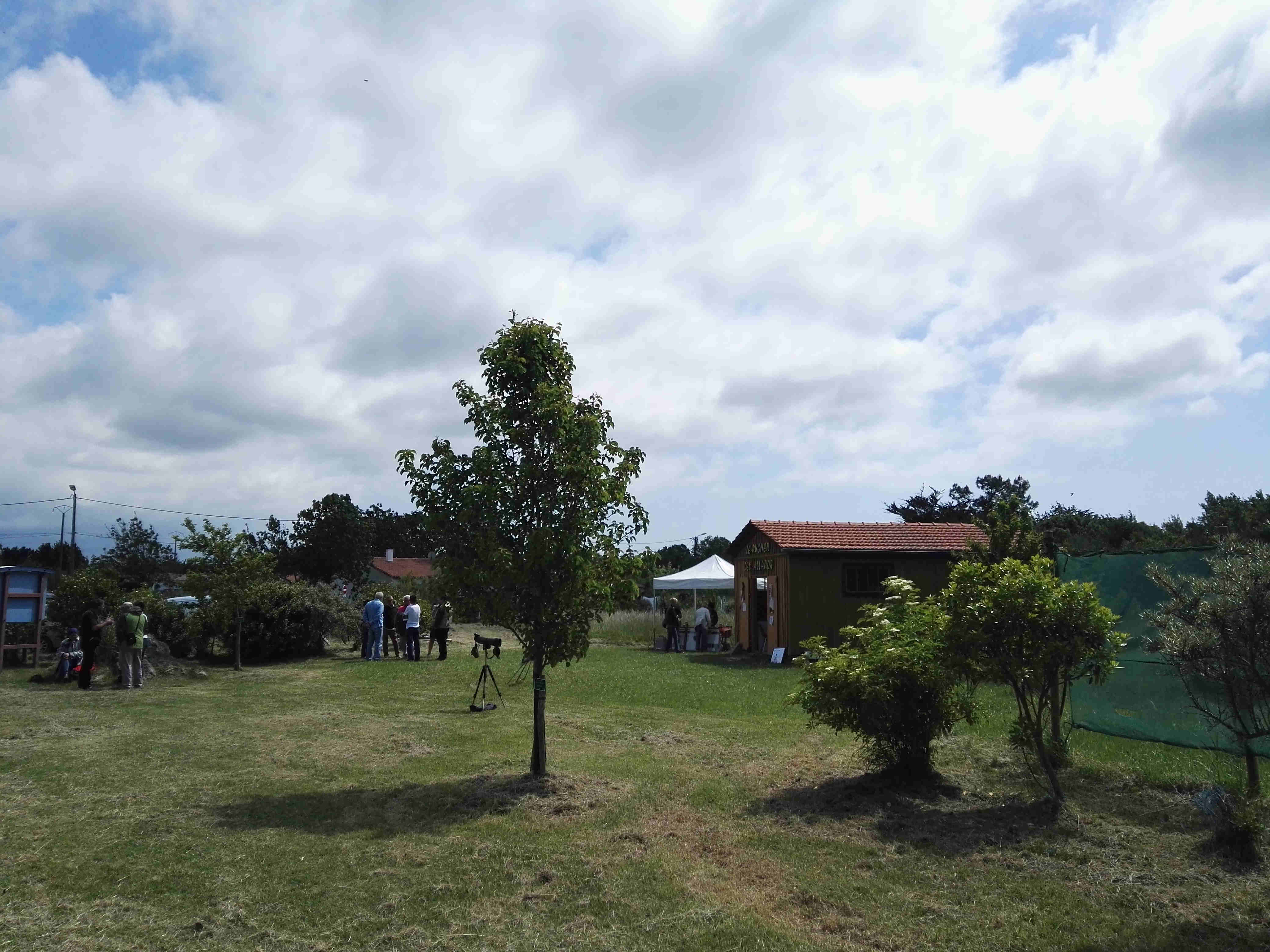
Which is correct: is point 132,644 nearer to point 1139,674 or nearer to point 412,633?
point 412,633

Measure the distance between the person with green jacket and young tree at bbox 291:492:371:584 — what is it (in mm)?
26570

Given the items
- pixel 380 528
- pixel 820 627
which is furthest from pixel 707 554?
pixel 820 627

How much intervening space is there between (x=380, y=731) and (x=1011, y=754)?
24.6 feet

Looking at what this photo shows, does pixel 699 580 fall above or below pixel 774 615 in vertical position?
above

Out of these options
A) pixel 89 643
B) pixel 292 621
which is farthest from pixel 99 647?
pixel 292 621

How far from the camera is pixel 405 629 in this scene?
23.0m

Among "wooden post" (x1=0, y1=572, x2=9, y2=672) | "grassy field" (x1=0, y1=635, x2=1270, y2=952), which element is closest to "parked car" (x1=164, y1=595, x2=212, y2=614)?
"wooden post" (x1=0, y1=572, x2=9, y2=672)

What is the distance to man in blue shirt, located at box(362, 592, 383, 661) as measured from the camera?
22656mm

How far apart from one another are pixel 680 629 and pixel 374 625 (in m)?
9.84

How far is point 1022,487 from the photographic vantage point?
4441 cm

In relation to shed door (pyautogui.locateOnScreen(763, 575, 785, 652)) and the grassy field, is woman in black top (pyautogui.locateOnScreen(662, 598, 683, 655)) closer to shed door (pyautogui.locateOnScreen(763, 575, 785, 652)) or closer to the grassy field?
shed door (pyautogui.locateOnScreen(763, 575, 785, 652))

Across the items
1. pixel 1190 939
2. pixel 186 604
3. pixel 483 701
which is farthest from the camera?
pixel 186 604

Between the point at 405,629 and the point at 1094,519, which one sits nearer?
the point at 405,629

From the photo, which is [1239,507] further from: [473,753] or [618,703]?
[473,753]
